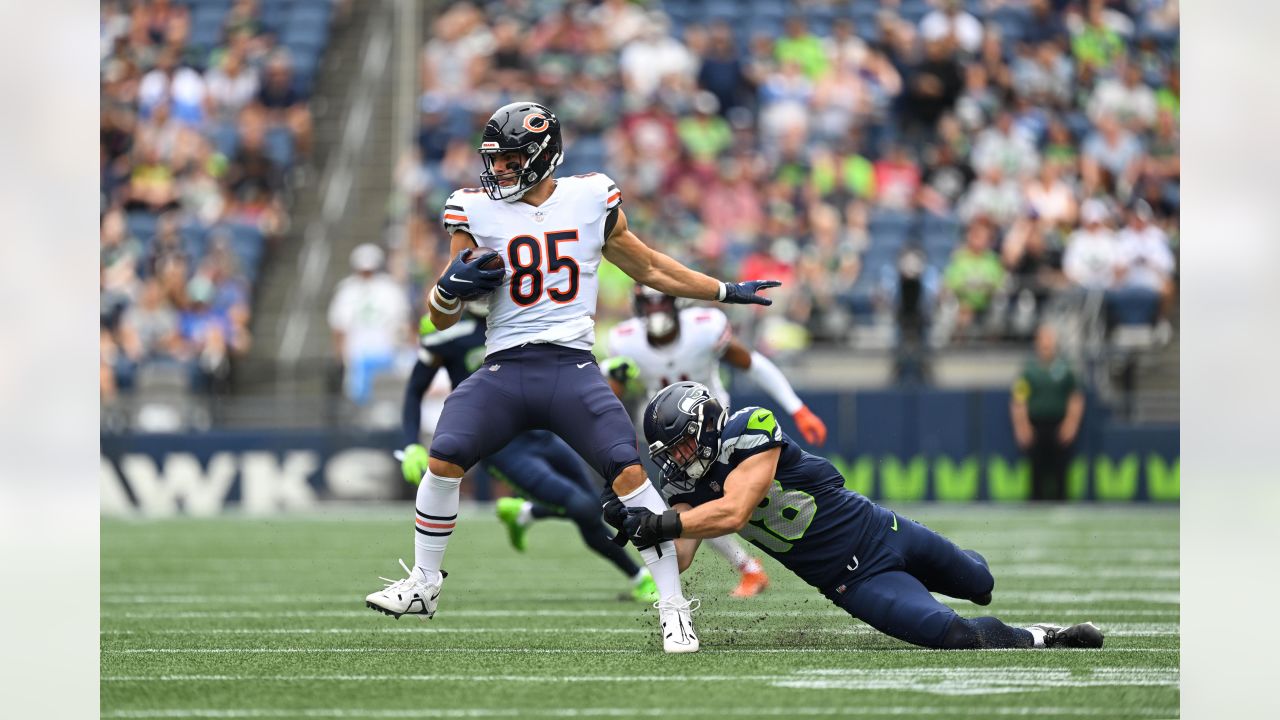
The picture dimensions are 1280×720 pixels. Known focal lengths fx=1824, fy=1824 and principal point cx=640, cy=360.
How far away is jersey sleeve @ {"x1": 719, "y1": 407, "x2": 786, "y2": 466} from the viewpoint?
6.17 metres

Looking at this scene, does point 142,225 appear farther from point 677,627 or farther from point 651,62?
point 677,627

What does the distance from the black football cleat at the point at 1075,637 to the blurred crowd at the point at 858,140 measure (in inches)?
358

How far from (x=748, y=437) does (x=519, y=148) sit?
1.30 metres

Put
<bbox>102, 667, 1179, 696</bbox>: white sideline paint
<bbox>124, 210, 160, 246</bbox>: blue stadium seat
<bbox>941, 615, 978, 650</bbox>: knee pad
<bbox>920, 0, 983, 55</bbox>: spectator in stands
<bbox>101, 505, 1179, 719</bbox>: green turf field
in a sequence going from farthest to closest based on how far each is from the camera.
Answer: <bbox>920, 0, 983, 55</bbox>: spectator in stands, <bbox>124, 210, 160, 246</bbox>: blue stadium seat, <bbox>941, 615, 978, 650</bbox>: knee pad, <bbox>102, 667, 1179, 696</bbox>: white sideline paint, <bbox>101, 505, 1179, 719</bbox>: green turf field

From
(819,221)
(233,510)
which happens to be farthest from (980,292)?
(233,510)

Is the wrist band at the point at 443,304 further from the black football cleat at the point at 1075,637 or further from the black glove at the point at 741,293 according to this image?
the black football cleat at the point at 1075,637

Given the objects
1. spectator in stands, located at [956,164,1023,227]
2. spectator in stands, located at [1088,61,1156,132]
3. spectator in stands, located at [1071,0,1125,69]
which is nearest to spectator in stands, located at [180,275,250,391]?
spectator in stands, located at [956,164,1023,227]

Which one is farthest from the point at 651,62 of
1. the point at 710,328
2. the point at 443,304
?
the point at 443,304

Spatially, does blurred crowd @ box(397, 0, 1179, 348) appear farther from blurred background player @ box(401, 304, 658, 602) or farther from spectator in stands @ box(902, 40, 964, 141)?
blurred background player @ box(401, 304, 658, 602)

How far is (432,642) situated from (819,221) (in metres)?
10.2

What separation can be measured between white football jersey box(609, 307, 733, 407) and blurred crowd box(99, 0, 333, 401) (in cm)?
782

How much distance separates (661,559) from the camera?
631cm
